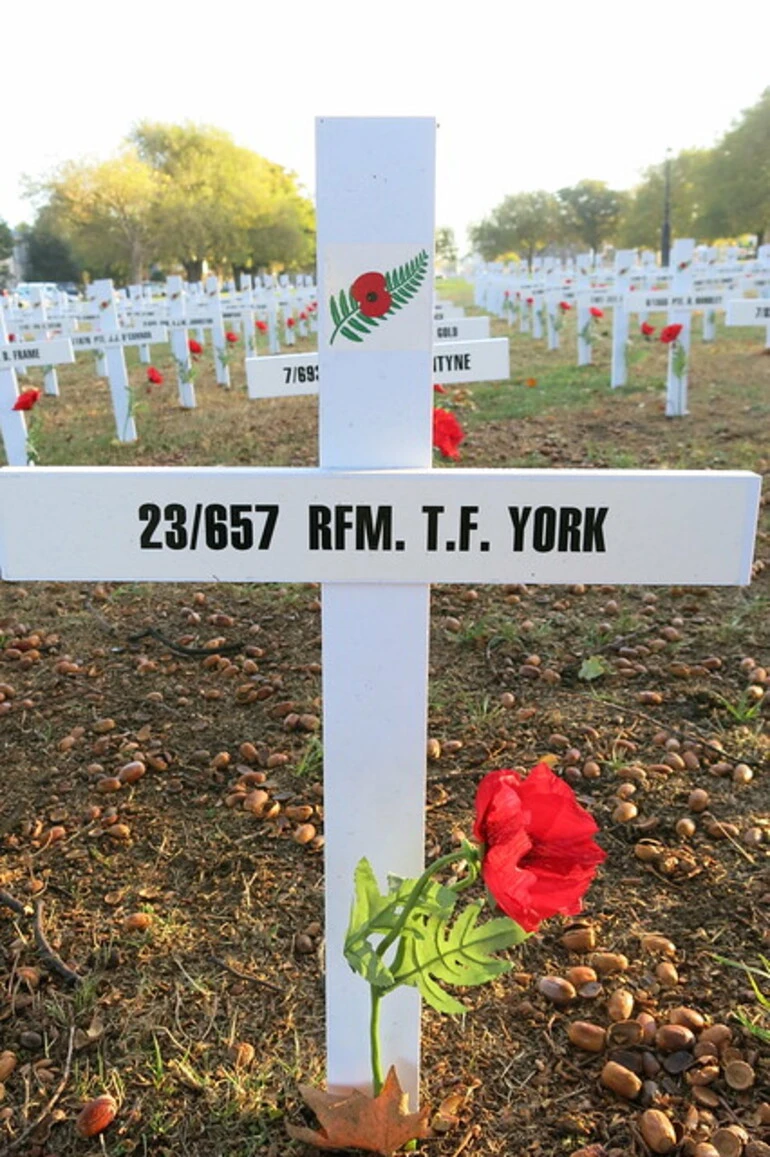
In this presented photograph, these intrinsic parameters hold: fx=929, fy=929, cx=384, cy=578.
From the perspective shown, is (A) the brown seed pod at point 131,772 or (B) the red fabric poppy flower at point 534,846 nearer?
(B) the red fabric poppy flower at point 534,846

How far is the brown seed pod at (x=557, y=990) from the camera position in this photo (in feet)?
6.48

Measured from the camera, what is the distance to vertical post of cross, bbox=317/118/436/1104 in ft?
4.13

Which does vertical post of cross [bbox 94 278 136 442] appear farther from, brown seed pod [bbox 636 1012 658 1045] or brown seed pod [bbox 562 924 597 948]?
brown seed pod [bbox 636 1012 658 1045]

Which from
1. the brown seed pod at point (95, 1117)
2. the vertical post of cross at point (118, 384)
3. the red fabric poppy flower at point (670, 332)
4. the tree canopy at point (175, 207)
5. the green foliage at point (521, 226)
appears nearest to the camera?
the brown seed pod at point (95, 1117)

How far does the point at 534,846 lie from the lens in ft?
4.08

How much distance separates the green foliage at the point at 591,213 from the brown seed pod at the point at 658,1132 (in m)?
66.3

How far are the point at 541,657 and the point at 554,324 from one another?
12.9m

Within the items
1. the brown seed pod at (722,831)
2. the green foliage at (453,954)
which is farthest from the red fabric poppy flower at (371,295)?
the brown seed pod at (722,831)

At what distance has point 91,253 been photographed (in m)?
40.6

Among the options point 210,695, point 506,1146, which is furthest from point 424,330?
point 210,695

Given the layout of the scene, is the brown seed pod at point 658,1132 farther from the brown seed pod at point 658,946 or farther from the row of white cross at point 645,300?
the row of white cross at point 645,300

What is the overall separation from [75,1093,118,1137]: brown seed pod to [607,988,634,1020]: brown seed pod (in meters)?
1.00

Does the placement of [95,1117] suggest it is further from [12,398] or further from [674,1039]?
[12,398]

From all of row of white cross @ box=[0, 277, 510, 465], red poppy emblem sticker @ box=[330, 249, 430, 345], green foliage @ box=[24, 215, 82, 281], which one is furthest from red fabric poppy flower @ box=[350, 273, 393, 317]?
green foliage @ box=[24, 215, 82, 281]
